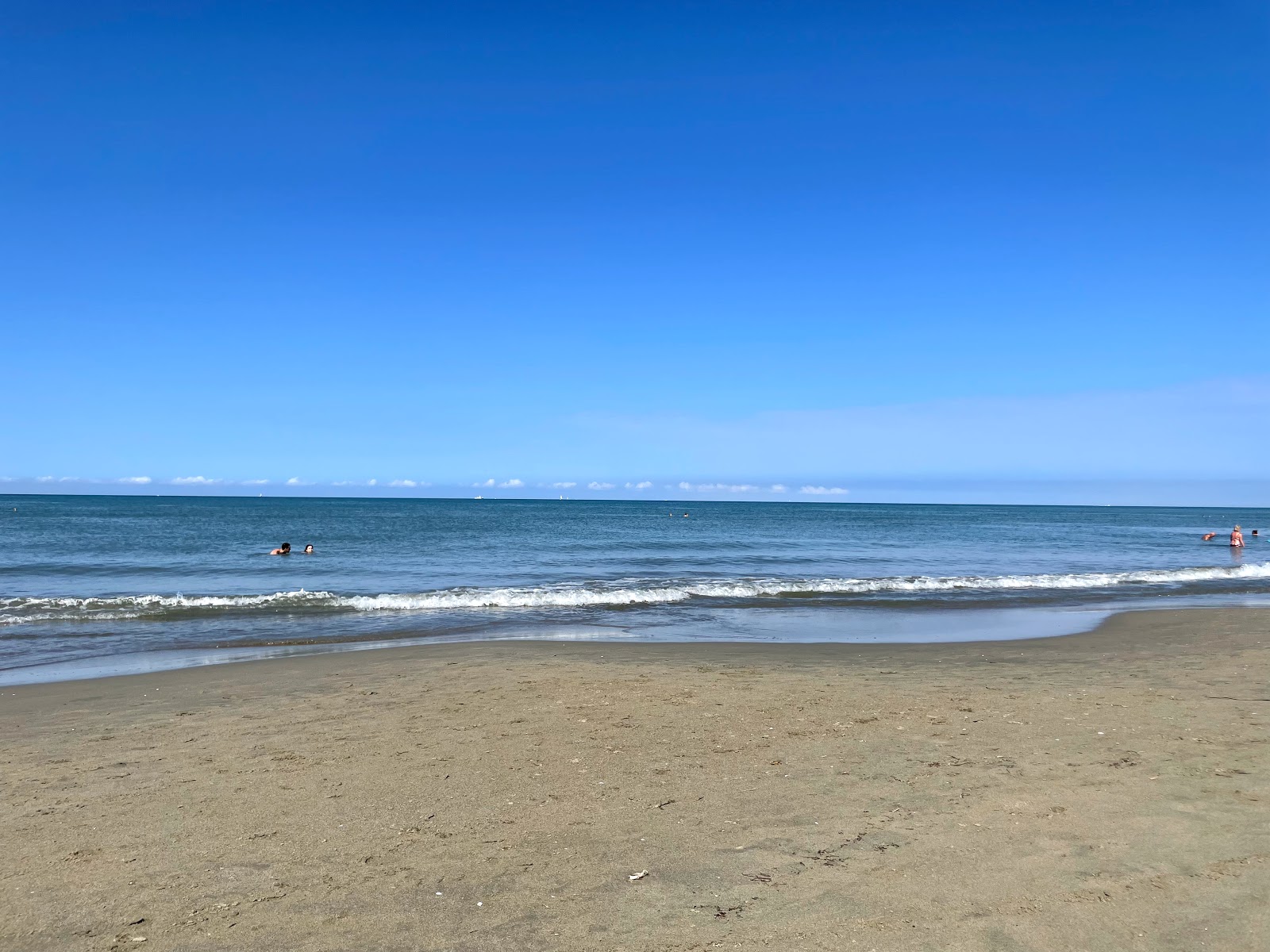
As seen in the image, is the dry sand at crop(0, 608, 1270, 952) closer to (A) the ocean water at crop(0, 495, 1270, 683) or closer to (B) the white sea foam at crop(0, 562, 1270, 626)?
(A) the ocean water at crop(0, 495, 1270, 683)

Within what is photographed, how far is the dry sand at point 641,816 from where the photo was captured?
4.39 m

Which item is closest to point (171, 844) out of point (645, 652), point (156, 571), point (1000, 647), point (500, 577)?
point (645, 652)

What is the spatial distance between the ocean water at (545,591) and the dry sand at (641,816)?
566cm

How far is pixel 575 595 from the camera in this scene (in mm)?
21781

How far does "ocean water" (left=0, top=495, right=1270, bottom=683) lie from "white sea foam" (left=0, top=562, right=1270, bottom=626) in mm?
85

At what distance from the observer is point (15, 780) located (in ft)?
22.8

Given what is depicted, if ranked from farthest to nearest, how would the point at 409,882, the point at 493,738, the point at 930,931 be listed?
the point at 493,738 → the point at 409,882 → the point at 930,931

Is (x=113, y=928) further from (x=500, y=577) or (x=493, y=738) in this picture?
(x=500, y=577)

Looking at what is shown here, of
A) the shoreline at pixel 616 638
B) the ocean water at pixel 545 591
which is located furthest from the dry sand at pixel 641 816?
the ocean water at pixel 545 591

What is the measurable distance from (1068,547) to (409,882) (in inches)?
1842

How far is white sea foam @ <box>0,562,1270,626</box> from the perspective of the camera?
1890 centimetres

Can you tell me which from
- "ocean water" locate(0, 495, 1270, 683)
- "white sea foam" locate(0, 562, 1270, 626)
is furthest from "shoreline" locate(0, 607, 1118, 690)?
"white sea foam" locate(0, 562, 1270, 626)

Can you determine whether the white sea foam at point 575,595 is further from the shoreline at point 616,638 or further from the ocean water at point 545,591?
the shoreline at point 616,638

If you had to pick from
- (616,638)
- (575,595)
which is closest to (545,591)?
(575,595)
